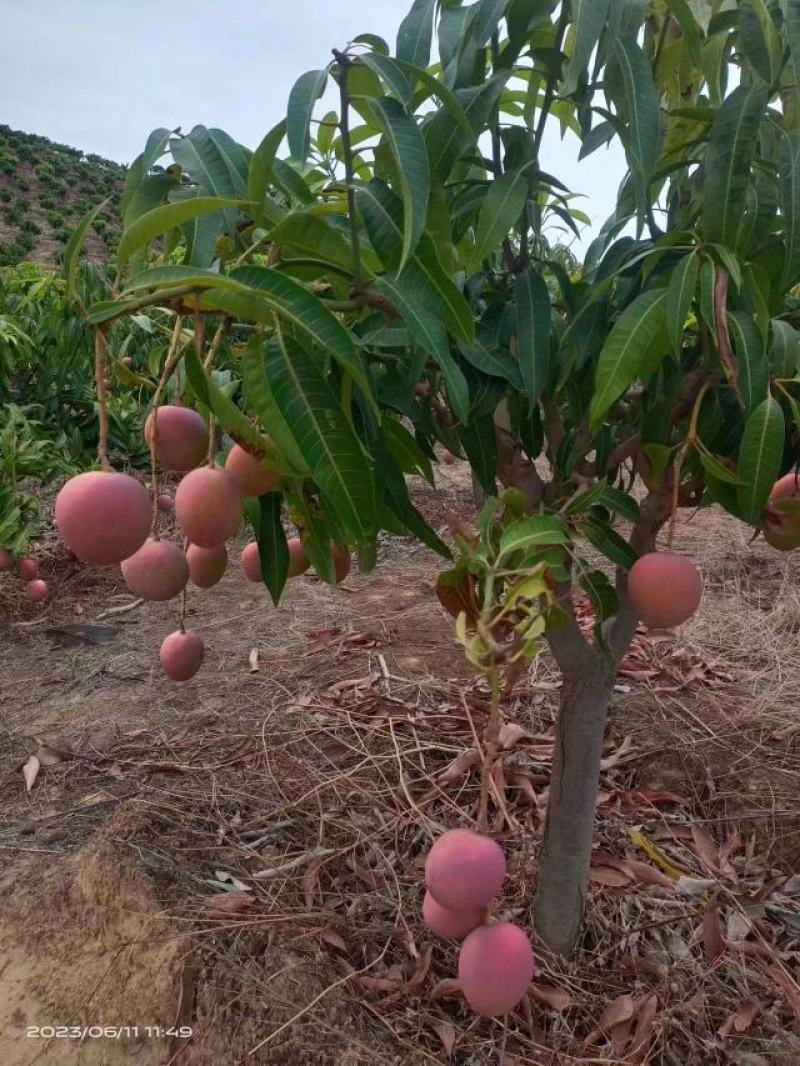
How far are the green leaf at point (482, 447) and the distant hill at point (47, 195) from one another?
2242cm

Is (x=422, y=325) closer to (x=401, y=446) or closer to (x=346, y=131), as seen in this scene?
(x=346, y=131)

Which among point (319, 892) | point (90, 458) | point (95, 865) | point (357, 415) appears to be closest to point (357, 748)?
point (319, 892)

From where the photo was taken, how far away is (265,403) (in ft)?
2.19

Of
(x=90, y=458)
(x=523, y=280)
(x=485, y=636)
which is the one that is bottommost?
(x=90, y=458)

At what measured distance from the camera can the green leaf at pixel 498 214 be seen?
2.86 ft

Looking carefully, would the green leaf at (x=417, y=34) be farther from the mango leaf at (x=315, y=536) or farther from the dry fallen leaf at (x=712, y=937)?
the dry fallen leaf at (x=712, y=937)

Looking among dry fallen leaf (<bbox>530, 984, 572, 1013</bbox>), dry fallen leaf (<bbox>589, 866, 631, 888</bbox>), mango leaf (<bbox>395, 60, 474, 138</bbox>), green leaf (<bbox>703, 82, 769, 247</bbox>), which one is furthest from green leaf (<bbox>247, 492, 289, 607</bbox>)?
dry fallen leaf (<bbox>589, 866, 631, 888</bbox>)

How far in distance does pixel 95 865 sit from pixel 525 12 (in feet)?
5.30

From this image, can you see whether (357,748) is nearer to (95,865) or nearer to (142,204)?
(95,865)

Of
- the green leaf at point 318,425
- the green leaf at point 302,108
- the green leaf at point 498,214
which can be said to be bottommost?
the green leaf at point 318,425

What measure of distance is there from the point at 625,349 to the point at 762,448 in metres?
0.17

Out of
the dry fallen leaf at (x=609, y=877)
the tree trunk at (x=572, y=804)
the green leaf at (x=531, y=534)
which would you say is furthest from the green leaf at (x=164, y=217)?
the dry fallen leaf at (x=609, y=877)

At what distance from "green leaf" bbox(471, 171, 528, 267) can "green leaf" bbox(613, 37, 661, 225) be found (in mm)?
126

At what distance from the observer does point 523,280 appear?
941 mm
